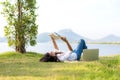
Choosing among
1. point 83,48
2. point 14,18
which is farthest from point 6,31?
point 83,48

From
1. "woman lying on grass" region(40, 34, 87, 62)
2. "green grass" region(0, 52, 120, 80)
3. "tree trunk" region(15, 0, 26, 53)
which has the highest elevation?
"tree trunk" region(15, 0, 26, 53)

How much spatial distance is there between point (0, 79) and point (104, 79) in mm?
2529

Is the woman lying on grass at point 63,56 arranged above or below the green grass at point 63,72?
above

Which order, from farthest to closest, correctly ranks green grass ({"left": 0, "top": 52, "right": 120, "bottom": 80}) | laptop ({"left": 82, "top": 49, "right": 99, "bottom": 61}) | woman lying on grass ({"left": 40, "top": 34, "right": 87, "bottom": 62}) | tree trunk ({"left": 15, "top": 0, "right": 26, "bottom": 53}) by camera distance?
tree trunk ({"left": 15, "top": 0, "right": 26, "bottom": 53})
laptop ({"left": 82, "top": 49, "right": 99, "bottom": 61})
woman lying on grass ({"left": 40, "top": 34, "right": 87, "bottom": 62})
green grass ({"left": 0, "top": 52, "right": 120, "bottom": 80})

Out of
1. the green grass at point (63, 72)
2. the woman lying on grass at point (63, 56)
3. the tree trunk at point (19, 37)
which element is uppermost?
the tree trunk at point (19, 37)

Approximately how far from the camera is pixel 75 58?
16.1 metres

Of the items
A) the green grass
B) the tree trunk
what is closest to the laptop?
the green grass

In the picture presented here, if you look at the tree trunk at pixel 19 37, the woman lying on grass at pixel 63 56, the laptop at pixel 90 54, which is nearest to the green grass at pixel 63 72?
the woman lying on grass at pixel 63 56

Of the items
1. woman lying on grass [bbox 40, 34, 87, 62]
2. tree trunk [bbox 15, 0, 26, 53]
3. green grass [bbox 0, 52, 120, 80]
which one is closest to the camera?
green grass [bbox 0, 52, 120, 80]

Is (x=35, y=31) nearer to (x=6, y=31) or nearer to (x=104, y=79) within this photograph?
(x=6, y=31)

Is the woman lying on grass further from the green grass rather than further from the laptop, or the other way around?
the green grass

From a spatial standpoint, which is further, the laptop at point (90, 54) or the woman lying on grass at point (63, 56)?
the laptop at point (90, 54)

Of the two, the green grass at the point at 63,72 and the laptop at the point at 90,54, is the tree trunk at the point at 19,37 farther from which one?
the green grass at the point at 63,72

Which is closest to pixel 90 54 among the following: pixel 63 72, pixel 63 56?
pixel 63 56
